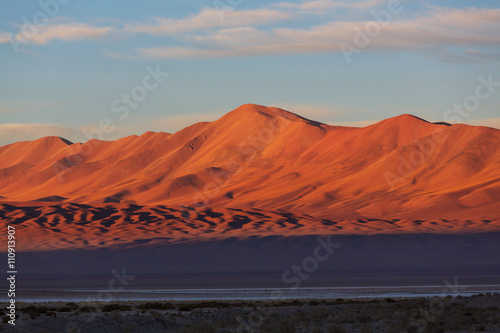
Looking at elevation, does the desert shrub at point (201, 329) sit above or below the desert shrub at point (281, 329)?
above

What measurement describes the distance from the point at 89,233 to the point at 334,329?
100444mm

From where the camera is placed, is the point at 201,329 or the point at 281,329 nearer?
the point at 201,329

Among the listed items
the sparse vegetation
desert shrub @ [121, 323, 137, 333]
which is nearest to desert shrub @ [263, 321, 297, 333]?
the sparse vegetation

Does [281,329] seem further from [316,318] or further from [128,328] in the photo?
[316,318]

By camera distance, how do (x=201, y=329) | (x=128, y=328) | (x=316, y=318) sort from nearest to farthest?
(x=201, y=329), (x=128, y=328), (x=316, y=318)

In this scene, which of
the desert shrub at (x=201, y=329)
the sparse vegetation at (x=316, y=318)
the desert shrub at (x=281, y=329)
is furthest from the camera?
the sparse vegetation at (x=316, y=318)

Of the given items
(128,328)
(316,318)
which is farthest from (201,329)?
(316,318)

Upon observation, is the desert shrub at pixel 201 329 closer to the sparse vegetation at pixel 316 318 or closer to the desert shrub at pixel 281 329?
the sparse vegetation at pixel 316 318

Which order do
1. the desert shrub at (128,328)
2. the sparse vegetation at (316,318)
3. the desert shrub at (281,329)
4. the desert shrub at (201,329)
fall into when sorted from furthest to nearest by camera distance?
1. the sparse vegetation at (316,318)
2. the desert shrub at (128,328)
3. the desert shrub at (281,329)
4. the desert shrub at (201,329)

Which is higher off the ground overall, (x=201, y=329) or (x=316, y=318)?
(x=201, y=329)

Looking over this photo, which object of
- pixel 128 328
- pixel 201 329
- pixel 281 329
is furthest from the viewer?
pixel 128 328

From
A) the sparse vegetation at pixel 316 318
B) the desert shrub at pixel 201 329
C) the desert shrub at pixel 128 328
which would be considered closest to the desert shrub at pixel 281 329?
the sparse vegetation at pixel 316 318

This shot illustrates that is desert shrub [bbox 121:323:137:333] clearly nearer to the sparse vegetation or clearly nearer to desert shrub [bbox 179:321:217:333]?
the sparse vegetation

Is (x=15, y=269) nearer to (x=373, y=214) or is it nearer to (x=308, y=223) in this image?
(x=308, y=223)
